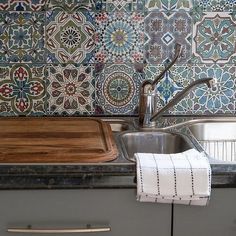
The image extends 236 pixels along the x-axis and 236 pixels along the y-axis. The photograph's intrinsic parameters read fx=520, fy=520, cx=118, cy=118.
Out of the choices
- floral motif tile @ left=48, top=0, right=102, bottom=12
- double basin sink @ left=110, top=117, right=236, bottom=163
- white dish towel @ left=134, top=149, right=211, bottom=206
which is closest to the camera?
white dish towel @ left=134, top=149, right=211, bottom=206

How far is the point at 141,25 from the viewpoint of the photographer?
1.87 m

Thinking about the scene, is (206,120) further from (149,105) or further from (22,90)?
(22,90)

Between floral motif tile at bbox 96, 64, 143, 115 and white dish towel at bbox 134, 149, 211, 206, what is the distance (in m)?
0.56

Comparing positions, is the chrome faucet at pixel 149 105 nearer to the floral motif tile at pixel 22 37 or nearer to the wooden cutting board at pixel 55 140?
the wooden cutting board at pixel 55 140

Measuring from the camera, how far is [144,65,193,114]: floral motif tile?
190 cm

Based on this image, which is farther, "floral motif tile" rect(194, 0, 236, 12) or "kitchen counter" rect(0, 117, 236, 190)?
"floral motif tile" rect(194, 0, 236, 12)

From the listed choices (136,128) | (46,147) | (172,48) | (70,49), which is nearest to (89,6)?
(70,49)

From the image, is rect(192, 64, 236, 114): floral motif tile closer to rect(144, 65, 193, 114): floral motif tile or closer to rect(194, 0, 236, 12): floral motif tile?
rect(144, 65, 193, 114): floral motif tile

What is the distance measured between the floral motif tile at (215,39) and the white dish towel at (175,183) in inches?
24.8

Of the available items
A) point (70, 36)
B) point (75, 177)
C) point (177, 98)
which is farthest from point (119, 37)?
point (75, 177)

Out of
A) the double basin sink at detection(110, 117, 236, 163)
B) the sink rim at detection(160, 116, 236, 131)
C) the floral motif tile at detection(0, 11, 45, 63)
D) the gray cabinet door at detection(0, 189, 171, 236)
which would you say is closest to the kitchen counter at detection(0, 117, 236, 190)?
the gray cabinet door at detection(0, 189, 171, 236)

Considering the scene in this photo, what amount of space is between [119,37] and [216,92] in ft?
1.37

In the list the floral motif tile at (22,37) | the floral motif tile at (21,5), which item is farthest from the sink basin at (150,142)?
the floral motif tile at (21,5)

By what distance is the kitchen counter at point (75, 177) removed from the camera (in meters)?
1.38
